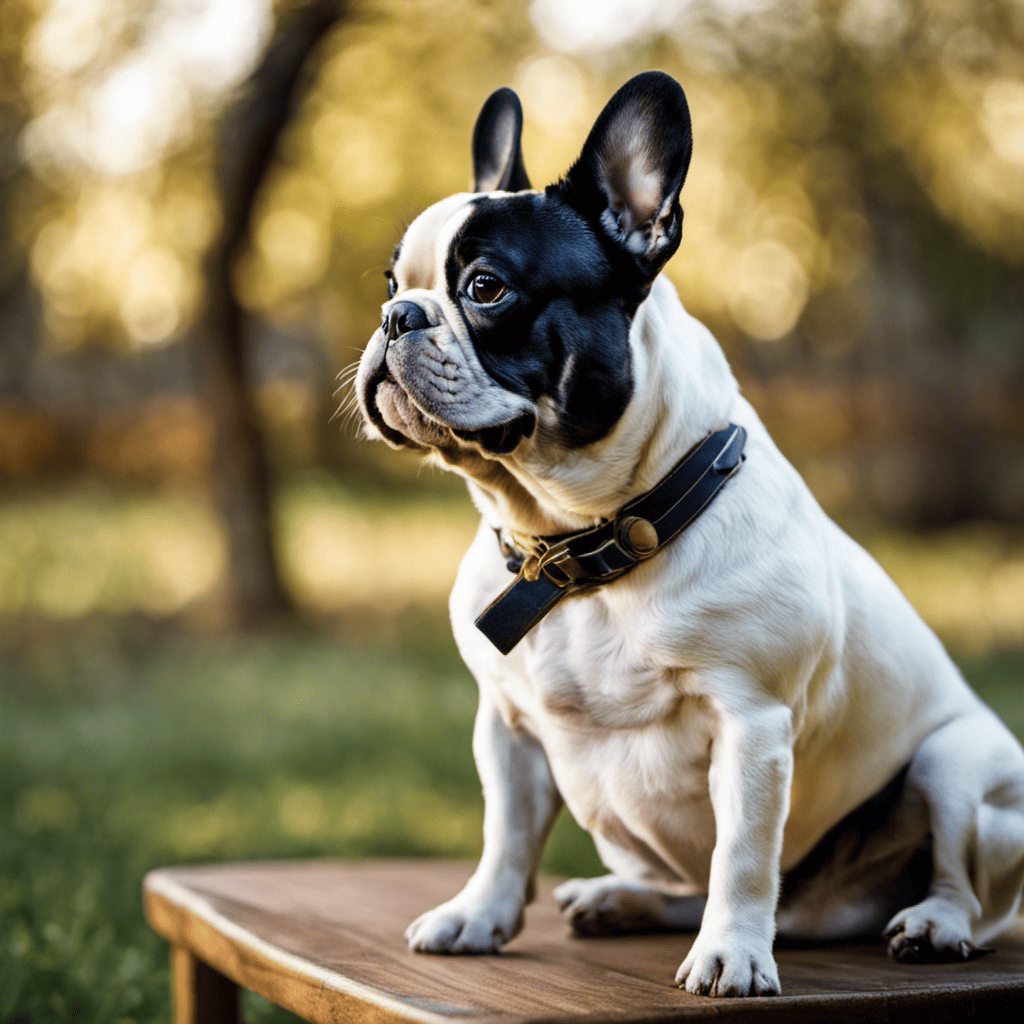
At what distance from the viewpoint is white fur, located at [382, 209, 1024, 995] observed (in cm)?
163

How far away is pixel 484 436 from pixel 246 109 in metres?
6.44

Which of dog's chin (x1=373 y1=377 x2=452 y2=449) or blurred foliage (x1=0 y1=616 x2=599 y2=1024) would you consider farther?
blurred foliage (x1=0 y1=616 x2=599 y2=1024)

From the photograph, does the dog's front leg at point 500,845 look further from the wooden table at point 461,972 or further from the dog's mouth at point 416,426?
the dog's mouth at point 416,426

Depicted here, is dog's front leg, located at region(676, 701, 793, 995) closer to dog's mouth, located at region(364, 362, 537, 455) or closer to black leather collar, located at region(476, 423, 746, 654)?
black leather collar, located at region(476, 423, 746, 654)

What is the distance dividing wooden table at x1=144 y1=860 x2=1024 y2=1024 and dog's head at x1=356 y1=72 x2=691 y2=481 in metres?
0.73

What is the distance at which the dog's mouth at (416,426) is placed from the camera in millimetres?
1656

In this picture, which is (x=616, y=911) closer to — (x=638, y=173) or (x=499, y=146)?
(x=638, y=173)

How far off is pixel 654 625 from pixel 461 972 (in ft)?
1.89

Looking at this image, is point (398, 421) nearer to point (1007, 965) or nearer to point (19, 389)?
point (1007, 965)

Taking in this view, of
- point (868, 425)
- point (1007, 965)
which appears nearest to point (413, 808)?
point (1007, 965)

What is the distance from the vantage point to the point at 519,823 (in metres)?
1.92

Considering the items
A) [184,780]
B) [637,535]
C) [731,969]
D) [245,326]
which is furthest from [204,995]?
[245,326]

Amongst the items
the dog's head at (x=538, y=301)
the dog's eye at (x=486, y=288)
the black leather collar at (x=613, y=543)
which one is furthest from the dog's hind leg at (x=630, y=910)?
the dog's eye at (x=486, y=288)

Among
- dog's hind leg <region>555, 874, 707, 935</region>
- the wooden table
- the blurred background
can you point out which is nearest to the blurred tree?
the blurred background
